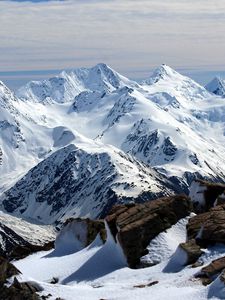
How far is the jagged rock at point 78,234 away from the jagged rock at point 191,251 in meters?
18.9

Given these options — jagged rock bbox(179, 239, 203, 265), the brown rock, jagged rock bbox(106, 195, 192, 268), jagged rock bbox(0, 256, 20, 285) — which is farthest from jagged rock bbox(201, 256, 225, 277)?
the brown rock

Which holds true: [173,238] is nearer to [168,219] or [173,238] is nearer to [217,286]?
[168,219]

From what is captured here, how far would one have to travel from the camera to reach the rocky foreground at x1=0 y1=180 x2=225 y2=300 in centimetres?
4569

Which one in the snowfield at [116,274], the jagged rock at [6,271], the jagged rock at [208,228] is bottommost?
the snowfield at [116,274]

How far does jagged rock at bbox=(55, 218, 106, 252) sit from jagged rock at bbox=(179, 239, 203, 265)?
61.9ft

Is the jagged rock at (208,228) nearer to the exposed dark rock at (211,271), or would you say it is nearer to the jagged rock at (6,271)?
the exposed dark rock at (211,271)

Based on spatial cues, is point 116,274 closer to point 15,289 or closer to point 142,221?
point 142,221

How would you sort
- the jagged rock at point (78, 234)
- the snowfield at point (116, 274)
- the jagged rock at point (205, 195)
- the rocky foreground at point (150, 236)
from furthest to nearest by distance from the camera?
the jagged rock at point (205, 195) → the jagged rock at point (78, 234) → the rocky foreground at point (150, 236) → the snowfield at point (116, 274)

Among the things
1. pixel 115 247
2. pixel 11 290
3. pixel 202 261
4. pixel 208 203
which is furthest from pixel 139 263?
pixel 208 203

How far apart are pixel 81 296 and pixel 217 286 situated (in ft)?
34.9

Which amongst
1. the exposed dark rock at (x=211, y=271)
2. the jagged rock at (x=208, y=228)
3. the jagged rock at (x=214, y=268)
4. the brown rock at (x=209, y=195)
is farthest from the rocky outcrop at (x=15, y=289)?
the brown rock at (x=209, y=195)

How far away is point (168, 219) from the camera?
62.2m

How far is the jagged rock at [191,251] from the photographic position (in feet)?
169

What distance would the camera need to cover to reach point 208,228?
180 ft
